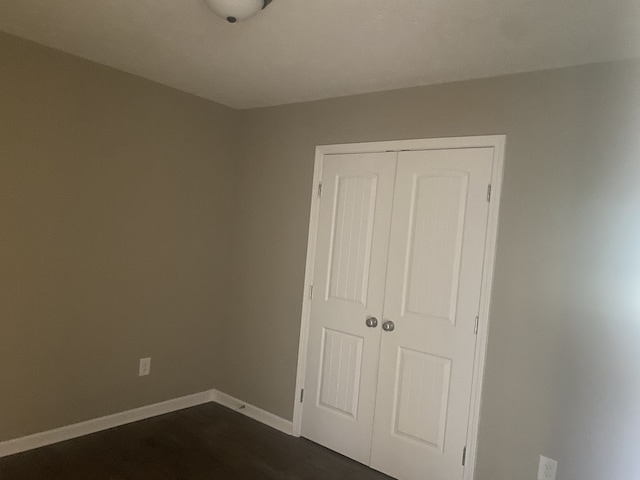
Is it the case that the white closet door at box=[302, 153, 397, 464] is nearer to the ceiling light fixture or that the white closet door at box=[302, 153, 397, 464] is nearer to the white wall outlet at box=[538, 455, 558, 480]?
the white wall outlet at box=[538, 455, 558, 480]

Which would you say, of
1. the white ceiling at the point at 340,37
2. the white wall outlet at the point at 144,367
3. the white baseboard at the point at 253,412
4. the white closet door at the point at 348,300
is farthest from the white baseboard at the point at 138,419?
the white ceiling at the point at 340,37

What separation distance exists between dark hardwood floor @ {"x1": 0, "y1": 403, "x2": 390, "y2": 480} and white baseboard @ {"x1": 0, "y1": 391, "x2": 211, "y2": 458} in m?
0.05

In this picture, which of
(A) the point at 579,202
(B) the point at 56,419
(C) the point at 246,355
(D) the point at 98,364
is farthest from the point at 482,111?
(B) the point at 56,419

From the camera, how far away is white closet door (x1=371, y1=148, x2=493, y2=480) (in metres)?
2.71

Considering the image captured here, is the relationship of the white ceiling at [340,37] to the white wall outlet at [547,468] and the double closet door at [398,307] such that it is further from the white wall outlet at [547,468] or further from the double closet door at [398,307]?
the white wall outlet at [547,468]

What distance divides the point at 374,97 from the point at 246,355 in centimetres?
213

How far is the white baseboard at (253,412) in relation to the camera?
11.6 feet

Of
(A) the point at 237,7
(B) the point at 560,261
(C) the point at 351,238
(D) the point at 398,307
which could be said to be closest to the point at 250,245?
(C) the point at 351,238

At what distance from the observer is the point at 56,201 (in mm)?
2943

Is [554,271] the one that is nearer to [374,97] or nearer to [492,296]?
[492,296]

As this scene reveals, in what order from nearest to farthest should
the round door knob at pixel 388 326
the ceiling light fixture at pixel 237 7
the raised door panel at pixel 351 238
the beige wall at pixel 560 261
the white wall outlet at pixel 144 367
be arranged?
the ceiling light fixture at pixel 237 7 → the beige wall at pixel 560 261 → the round door knob at pixel 388 326 → the raised door panel at pixel 351 238 → the white wall outlet at pixel 144 367

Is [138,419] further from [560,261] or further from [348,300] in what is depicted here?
[560,261]

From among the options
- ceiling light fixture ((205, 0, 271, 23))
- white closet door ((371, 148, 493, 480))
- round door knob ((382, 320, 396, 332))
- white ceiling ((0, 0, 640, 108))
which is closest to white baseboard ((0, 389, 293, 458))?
white closet door ((371, 148, 493, 480))

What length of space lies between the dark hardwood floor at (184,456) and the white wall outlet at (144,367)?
0.33 meters
